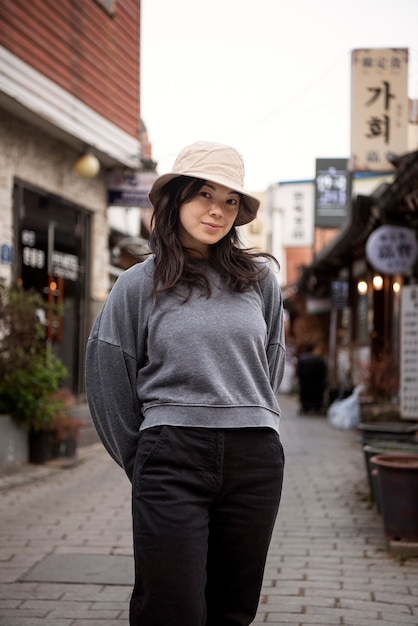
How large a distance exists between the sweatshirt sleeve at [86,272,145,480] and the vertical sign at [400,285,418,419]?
8.43 metres

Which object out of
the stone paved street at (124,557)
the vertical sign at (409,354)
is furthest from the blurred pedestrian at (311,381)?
the stone paved street at (124,557)

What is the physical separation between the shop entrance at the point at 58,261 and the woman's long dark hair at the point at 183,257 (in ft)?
26.4

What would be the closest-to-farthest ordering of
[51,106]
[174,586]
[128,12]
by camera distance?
[174,586] < [51,106] < [128,12]

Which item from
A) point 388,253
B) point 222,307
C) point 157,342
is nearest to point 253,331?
point 222,307

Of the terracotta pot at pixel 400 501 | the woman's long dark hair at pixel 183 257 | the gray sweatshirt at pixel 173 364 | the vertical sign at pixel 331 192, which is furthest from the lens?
the vertical sign at pixel 331 192

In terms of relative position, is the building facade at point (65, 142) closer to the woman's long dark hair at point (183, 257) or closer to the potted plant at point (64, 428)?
the potted plant at point (64, 428)

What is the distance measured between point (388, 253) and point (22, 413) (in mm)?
5600

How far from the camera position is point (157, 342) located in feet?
8.71

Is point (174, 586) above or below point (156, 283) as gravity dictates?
below

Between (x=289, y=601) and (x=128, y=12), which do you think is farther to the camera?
(x=128, y=12)

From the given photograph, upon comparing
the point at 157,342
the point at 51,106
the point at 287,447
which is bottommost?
the point at 287,447

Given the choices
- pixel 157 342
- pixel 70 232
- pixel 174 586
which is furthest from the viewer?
pixel 70 232

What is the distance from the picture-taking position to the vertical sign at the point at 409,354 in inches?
423

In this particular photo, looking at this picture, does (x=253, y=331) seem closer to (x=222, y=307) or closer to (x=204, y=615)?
(x=222, y=307)
